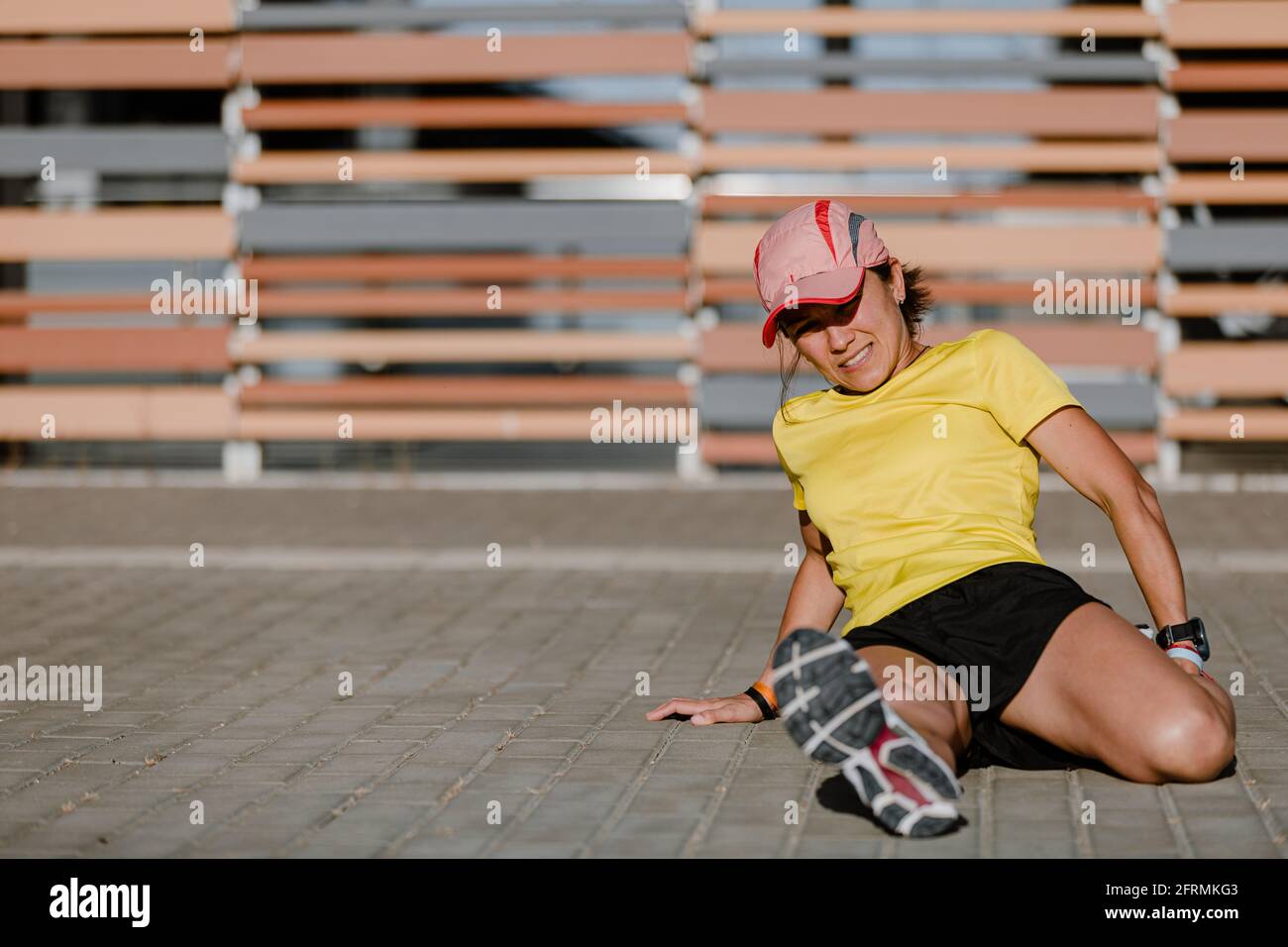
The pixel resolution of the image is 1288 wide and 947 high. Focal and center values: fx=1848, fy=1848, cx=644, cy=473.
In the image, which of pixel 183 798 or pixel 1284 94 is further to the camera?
pixel 1284 94

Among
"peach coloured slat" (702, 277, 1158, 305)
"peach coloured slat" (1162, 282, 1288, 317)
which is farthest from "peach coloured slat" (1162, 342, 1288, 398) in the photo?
"peach coloured slat" (702, 277, 1158, 305)

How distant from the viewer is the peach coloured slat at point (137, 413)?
39.9ft

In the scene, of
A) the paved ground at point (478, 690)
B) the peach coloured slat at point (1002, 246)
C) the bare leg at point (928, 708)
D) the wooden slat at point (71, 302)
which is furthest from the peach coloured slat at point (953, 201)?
the bare leg at point (928, 708)

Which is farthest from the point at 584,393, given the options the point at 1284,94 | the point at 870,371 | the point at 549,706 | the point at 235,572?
the point at 870,371

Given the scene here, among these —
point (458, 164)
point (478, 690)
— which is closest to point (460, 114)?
point (458, 164)

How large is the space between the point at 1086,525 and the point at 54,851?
6838 millimetres

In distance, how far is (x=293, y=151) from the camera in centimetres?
1254

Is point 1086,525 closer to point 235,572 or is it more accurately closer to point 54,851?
point 235,572

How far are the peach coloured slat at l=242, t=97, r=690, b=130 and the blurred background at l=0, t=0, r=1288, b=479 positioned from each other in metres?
0.02

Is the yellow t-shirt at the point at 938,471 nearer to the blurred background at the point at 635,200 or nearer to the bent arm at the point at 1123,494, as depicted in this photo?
the bent arm at the point at 1123,494

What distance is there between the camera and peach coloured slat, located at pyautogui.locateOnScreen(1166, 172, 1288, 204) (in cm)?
1155

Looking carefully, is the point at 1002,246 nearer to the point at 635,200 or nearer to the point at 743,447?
the point at 743,447

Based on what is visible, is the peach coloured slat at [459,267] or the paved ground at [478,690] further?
the peach coloured slat at [459,267]

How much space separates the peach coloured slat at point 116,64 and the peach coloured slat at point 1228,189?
615 centimetres
